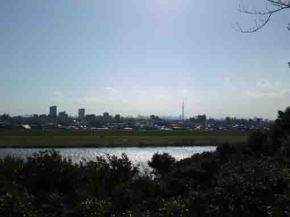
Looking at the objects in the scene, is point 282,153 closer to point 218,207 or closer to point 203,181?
point 203,181

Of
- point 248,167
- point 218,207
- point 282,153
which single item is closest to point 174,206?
point 218,207

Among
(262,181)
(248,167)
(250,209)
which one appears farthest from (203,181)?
(250,209)

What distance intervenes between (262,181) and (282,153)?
4837mm

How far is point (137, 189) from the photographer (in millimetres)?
13219

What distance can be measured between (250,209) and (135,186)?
4.09 meters

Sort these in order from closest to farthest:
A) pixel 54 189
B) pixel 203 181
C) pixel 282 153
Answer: pixel 54 189 < pixel 203 181 < pixel 282 153

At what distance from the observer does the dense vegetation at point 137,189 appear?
10.2 meters

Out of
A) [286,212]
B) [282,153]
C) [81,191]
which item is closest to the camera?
[286,212]

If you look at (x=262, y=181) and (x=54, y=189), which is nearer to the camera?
(x=262, y=181)

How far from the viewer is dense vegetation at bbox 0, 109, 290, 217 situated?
33.4 ft

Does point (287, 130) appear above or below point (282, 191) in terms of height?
above

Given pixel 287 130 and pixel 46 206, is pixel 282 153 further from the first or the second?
pixel 46 206

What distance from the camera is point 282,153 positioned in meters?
16.2

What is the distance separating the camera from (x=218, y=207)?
10.1 meters
